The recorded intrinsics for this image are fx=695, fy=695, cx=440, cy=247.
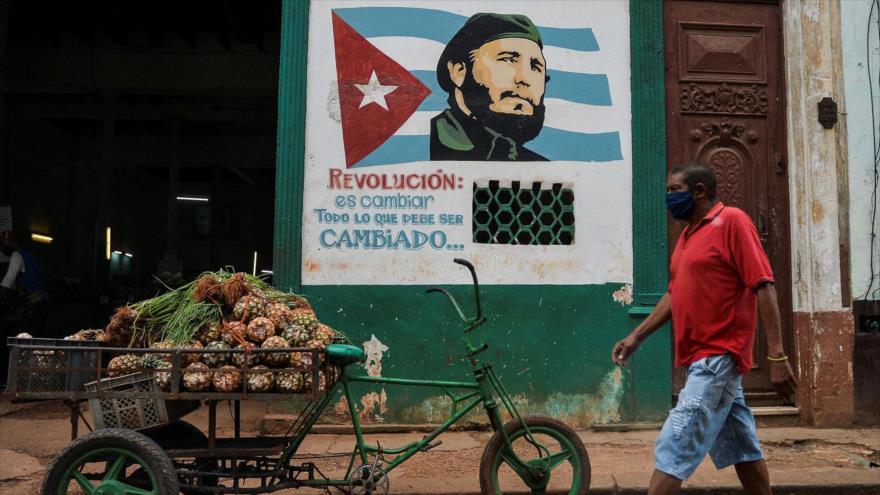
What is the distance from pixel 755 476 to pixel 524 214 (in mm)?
3654

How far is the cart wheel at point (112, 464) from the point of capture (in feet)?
11.4

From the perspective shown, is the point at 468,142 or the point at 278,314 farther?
the point at 468,142

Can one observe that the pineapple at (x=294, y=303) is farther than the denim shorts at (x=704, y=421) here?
Yes

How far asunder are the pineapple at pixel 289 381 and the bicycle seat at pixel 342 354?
0.63 ft

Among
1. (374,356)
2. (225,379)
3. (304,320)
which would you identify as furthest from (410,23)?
(225,379)

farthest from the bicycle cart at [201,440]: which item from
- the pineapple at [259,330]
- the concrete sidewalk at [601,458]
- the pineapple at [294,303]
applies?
the concrete sidewalk at [601,458]

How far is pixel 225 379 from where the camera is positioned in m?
3.57

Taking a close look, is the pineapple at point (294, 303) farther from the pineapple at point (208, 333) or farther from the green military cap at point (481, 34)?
the green military cap at point (481, 34)

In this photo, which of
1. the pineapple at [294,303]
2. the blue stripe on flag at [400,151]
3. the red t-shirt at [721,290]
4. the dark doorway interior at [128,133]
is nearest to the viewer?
the red t-shirt at [721,290]

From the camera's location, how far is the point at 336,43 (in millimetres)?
6520

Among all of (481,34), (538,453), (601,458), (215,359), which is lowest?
(601,458)

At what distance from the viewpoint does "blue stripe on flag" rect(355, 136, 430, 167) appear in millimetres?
6434

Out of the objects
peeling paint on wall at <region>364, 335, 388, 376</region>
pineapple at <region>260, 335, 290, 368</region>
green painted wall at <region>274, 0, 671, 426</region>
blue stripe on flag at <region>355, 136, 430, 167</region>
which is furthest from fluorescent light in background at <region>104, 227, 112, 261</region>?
pineapple at <region>260, 335, 290, 368</region>

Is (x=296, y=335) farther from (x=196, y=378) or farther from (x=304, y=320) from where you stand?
(x=196, y=378)
